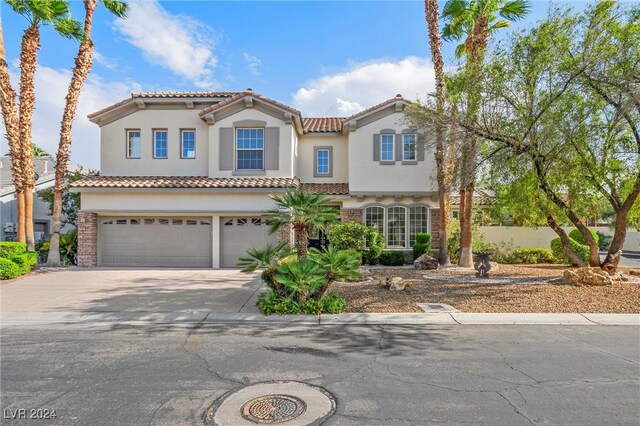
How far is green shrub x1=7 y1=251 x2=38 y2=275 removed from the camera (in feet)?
42.4

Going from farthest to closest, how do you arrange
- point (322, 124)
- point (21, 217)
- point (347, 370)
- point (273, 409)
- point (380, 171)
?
point (322, 124), point (380, 171), point (21, 217), point (347, 370), point (273, 409)

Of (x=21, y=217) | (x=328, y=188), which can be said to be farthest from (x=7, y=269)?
(x=328, y=188)

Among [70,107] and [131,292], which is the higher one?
[70,107]

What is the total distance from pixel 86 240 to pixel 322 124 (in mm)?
12764

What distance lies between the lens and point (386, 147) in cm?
1741

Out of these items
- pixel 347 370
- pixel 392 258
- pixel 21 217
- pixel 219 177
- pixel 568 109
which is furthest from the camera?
pixel 219 177

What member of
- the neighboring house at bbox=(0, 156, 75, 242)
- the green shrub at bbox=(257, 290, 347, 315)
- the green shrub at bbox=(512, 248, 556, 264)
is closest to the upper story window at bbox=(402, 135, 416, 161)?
the green shrub at bbox=(512, 248, 556, 264)

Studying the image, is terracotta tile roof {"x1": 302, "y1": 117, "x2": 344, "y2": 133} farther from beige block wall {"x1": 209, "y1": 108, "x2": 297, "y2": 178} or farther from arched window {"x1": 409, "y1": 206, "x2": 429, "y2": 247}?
arched window {"x1": 409, "y1": 206, "x2": 429, "y2": 247}

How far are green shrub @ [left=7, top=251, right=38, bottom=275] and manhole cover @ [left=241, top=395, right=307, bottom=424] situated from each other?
1337 cm

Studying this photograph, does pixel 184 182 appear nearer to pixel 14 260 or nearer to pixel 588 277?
pixel 14 260

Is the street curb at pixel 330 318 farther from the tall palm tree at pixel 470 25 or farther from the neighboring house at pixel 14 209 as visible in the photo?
the neighboring house at pixel 14 209

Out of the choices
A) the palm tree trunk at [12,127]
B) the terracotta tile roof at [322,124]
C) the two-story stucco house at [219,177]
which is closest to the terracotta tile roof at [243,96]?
the two-story stucco house at [219,177]

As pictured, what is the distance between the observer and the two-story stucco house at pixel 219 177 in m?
15.8

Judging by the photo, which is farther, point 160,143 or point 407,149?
point 160,143
